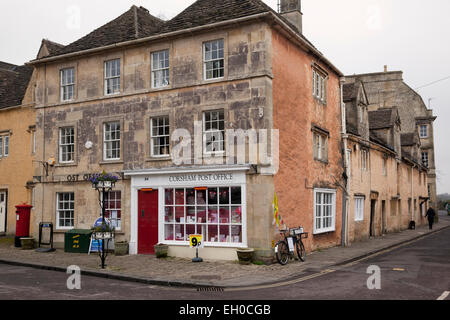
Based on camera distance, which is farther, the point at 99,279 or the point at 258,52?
the point at 258,52

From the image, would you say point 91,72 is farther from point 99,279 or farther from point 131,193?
point 99,279

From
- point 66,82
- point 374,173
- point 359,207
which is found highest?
point 66,82

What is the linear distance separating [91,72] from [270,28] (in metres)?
8.71

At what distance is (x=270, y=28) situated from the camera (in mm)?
16656

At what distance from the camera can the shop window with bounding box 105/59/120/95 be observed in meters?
20.0

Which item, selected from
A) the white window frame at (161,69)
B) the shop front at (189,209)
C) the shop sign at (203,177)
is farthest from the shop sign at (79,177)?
the white window frame at (161,69)

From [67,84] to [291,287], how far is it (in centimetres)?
1494

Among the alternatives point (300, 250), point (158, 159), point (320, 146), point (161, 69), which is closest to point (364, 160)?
point (320, 146)

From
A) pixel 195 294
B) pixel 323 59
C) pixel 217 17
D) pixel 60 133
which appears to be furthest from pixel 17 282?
pixel 323 59

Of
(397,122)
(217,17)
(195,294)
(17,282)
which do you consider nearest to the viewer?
(195,294)

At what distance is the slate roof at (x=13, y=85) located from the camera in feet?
90.2

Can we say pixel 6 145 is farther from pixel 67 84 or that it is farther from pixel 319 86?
pixel 319 86

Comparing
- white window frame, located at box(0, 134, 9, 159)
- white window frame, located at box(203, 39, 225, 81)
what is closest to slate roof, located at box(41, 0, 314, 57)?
white window frame, located at box(203, 39, 225, 81)

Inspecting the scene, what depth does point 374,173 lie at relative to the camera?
93.9ft
